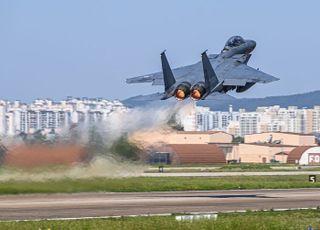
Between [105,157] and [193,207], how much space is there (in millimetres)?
6265

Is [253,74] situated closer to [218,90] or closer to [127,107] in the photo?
[218,90]

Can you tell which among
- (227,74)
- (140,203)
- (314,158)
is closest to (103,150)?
(140,203)

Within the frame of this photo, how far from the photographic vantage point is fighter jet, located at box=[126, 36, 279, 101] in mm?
53281

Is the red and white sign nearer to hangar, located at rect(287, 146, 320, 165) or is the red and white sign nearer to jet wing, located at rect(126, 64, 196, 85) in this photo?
hangar, located at rect(287, 146, 320, 165)

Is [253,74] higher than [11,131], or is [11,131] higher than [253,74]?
[253,74]

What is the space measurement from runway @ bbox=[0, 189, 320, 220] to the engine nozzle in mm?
6017

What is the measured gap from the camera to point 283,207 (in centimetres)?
4719

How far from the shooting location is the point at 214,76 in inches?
2119

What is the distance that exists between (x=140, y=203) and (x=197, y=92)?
A: 761cm

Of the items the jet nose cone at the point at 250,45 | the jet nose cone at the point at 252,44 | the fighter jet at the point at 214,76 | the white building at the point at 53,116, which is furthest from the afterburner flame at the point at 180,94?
the jet nose cone at the point at 252,44

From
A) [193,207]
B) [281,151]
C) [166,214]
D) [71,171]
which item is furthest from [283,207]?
[281,151]

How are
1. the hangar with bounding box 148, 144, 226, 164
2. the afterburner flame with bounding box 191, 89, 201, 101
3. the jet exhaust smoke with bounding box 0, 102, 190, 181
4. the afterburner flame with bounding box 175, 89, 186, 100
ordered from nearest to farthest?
1. the jet exhaust smoke with bounding box 0, 102, 190, 181
2. the afterburner flame with bounding box 191, 89, 201, 101
3. the afterburner flame with bounding box 175, 89, 186, 100
4. the hangar with bounding box 148, 144, 226, 164

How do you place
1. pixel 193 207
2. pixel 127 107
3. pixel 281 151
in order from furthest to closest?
pixel 281 151 → pixel 127 107 → pixel 193 207

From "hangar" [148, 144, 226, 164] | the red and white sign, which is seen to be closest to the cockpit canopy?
"hangar" [148, 144, 226, 164]
